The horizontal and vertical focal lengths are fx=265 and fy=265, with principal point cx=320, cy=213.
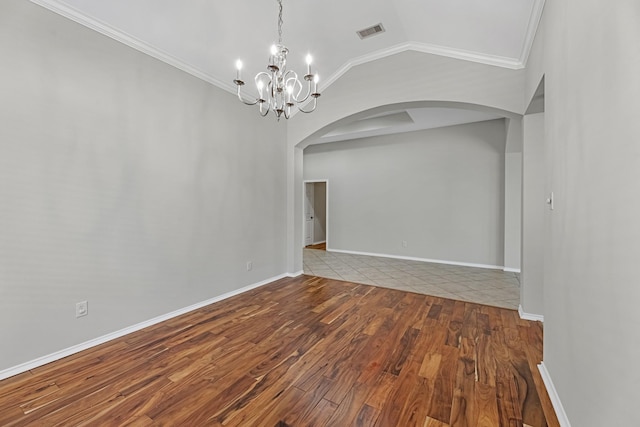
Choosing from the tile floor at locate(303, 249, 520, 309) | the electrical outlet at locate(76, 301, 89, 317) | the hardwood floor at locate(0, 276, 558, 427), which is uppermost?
the electrical outlet at locate(76, 301, 89, 317)

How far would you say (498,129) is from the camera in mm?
5109

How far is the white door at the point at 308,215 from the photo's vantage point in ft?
26.6

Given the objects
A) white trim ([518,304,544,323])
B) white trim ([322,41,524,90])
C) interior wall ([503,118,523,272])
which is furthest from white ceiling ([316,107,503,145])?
white trim ([518,304,544,323])

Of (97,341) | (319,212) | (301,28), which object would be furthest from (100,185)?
(319,212)

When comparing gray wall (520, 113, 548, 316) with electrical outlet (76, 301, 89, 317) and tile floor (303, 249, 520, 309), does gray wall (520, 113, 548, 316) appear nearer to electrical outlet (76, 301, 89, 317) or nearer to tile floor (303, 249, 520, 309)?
tile floor (303, 249, 520, 309)

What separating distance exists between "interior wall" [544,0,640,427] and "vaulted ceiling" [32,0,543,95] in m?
0.97

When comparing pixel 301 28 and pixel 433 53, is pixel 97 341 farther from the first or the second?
pixel 433 53

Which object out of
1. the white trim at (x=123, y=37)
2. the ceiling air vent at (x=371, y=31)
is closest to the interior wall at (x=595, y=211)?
the ceiling air vent at (x=371, y=31)

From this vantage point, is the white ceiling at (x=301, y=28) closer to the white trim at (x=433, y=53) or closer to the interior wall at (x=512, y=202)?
the white trim at (x=433, y=53)

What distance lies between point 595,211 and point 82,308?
3.61 m

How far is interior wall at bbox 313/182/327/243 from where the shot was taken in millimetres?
8578

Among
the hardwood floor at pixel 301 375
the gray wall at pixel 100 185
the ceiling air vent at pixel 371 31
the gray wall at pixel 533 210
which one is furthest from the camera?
the ceiling air vent at pixel 371 31

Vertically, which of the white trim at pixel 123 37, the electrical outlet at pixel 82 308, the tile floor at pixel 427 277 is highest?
the white trim at pixel 123 37

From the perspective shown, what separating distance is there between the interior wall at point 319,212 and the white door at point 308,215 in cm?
20
